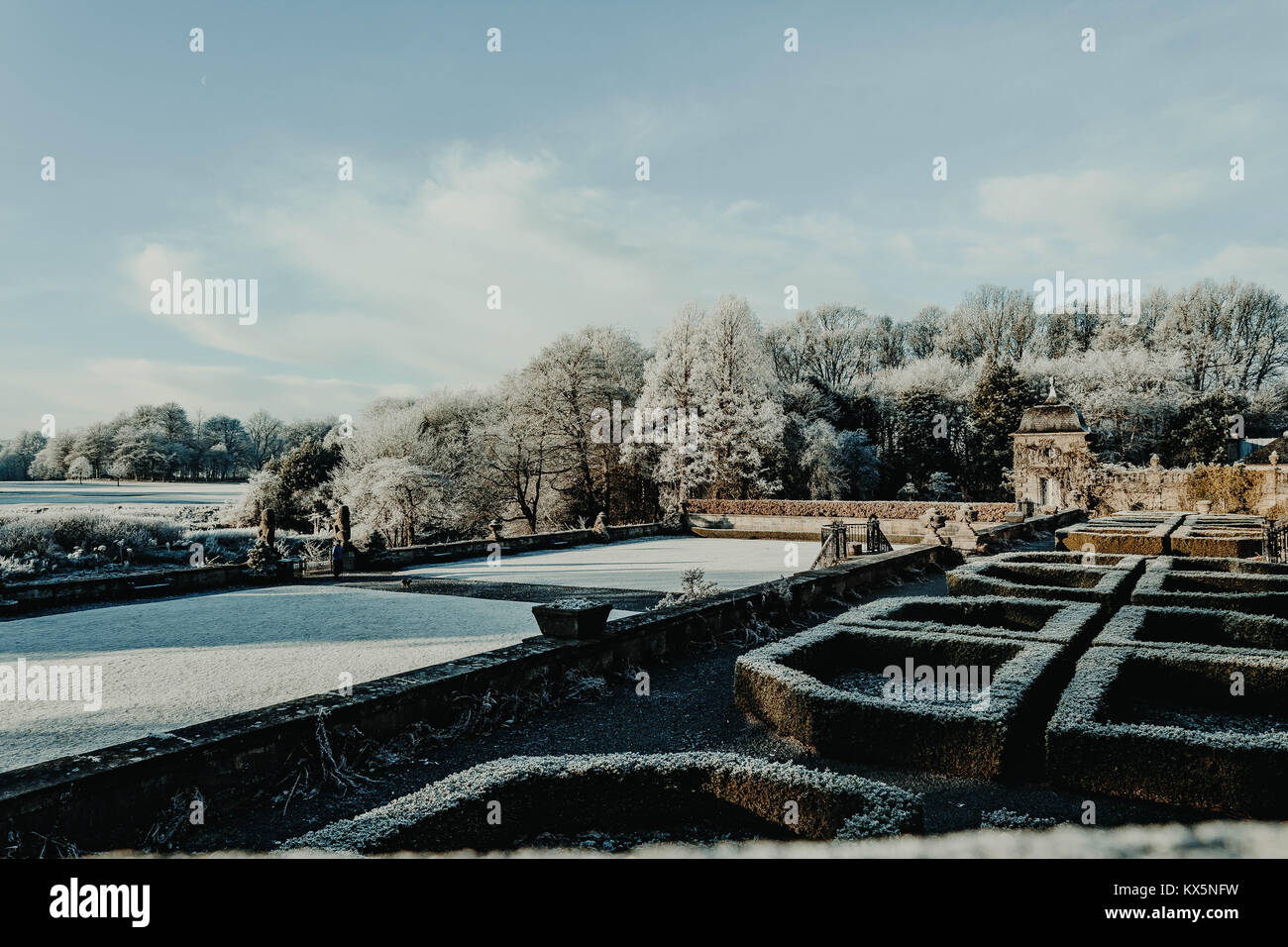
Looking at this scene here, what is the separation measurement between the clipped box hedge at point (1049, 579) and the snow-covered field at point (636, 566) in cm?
448

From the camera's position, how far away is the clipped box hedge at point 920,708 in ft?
15.6

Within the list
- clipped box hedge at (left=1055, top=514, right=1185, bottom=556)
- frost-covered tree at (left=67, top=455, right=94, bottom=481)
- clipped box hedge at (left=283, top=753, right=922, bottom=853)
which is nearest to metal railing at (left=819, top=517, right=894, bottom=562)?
clipped box hedge at (left=1055, top=514, right=1185, bottom=556)

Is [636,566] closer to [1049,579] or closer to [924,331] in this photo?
[1049,579]

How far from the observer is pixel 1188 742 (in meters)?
4.26

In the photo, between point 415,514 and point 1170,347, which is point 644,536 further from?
point 1170,347

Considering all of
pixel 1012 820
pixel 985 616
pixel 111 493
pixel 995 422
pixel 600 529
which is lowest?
pixel 1012 820

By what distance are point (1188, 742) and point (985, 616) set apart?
4.72m

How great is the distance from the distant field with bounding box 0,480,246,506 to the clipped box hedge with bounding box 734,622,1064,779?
87.7 ft

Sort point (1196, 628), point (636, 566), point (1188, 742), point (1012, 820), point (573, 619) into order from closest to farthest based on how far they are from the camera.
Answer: point (1012, 820)
point (1188, 742)
point (573, 619)
point (1196, 628)
point (636, 566)

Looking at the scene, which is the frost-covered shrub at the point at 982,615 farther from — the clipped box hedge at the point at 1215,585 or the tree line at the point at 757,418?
the tree line at the point at 757,418

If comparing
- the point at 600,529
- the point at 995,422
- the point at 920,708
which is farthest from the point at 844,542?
the point at 995,422

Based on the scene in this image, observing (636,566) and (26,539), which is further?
(26,539)
